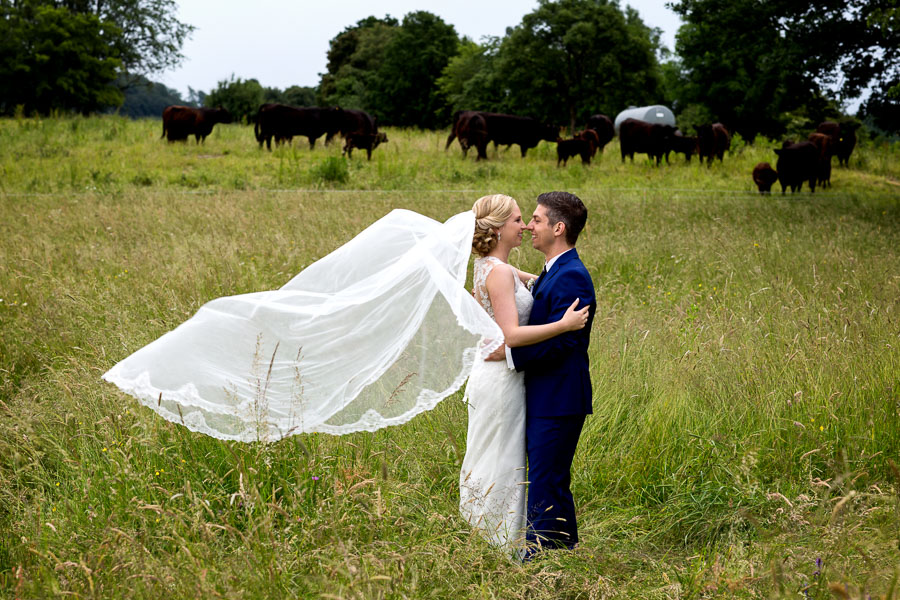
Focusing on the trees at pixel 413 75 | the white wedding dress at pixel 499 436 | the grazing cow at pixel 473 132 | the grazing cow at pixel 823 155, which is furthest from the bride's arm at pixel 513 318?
the trees at pixel 413 75

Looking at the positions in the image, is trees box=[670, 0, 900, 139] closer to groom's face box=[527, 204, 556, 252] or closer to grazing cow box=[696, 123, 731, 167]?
grazing cow box=[696, 123, 731, 167]

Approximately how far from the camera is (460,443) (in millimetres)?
4473

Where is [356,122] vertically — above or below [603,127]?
below

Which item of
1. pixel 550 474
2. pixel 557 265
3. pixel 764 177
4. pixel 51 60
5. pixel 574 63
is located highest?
pixel 574 63

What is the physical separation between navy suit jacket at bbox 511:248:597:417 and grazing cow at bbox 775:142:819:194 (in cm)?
1551

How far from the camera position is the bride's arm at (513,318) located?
126 inches

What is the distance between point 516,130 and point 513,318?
67.5 feet

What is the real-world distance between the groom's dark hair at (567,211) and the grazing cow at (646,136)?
19442 mm

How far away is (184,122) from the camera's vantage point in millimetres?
21781

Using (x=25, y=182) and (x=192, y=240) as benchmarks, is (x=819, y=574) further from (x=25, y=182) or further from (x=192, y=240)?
(x=25, y=182)

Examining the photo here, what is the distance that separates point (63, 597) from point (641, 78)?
159 feet

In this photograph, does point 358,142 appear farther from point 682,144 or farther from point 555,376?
point 555,376

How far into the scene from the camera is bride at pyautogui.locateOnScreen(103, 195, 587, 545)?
3.16m

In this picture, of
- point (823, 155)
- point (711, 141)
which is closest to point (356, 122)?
point (711, 141)
